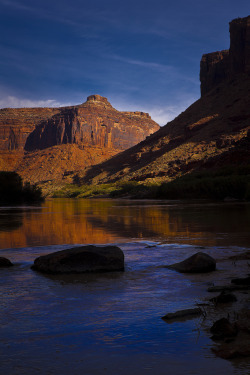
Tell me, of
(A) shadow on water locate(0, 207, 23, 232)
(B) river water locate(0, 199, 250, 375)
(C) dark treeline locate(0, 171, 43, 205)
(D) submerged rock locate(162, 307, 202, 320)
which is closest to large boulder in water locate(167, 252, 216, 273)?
(B) river water locate(0, 199, 250, 375)

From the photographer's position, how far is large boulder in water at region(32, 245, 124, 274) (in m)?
7.35

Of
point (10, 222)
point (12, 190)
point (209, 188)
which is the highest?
point (12, 190)

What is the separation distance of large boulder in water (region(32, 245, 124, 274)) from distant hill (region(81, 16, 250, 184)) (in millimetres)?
56989

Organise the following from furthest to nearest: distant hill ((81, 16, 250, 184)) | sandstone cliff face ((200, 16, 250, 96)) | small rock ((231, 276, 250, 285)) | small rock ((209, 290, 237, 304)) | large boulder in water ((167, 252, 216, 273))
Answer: sandstone cliff face ((200, 16, 250, 96)), distant hill ((81, 16, 250, 184)), large boulder in water ((167, 252, 216, 273)), small rock ((231, 276, 250, 285)), small rock ((209, 290, 237, 304))

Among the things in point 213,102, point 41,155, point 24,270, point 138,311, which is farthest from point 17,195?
point 41,155

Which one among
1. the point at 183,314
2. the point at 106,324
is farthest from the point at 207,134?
the point at 106,324

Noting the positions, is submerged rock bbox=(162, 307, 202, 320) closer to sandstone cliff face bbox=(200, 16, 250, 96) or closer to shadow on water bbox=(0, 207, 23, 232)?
shadow on water bbox=(0, 207, 23, 232)

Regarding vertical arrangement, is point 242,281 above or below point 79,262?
below

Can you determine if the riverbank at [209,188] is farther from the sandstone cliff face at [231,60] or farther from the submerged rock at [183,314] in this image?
the sandstone cliff face at [231,60]

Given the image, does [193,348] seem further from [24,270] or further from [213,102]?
[213,102]

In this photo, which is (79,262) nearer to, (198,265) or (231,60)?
(198,265)

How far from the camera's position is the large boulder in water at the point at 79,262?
7.35 metres

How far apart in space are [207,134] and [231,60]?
1491 inches

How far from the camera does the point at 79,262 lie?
7.46 m
